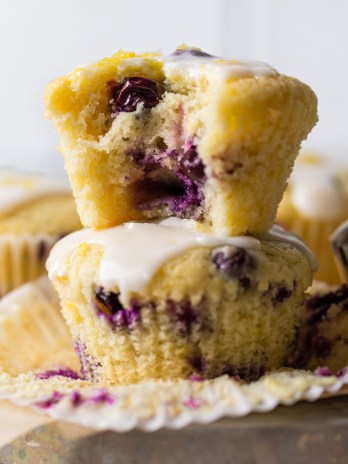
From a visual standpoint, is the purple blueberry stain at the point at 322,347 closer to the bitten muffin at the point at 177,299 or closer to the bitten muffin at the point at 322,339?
the bitten muffin at the point at 322,339

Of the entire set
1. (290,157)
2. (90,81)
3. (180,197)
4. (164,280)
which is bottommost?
(164,280)

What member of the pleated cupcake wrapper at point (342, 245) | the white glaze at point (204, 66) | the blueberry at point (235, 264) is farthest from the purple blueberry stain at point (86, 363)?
the pleated cupcake wrapper at point (342, 245)

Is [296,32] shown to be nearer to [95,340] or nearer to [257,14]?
[257,14]

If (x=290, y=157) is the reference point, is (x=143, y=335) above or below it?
below

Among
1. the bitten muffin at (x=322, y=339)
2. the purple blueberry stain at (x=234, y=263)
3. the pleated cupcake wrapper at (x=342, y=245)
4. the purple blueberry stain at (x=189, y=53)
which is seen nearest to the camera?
the purple blueberry stain at (x=234, y=263)

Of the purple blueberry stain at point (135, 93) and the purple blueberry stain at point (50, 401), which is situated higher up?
the purple blueberry stain at point (135, 93)

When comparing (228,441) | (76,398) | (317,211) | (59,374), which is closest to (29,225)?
(59,374)

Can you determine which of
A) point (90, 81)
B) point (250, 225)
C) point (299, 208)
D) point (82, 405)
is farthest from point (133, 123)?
point (299, 208)
